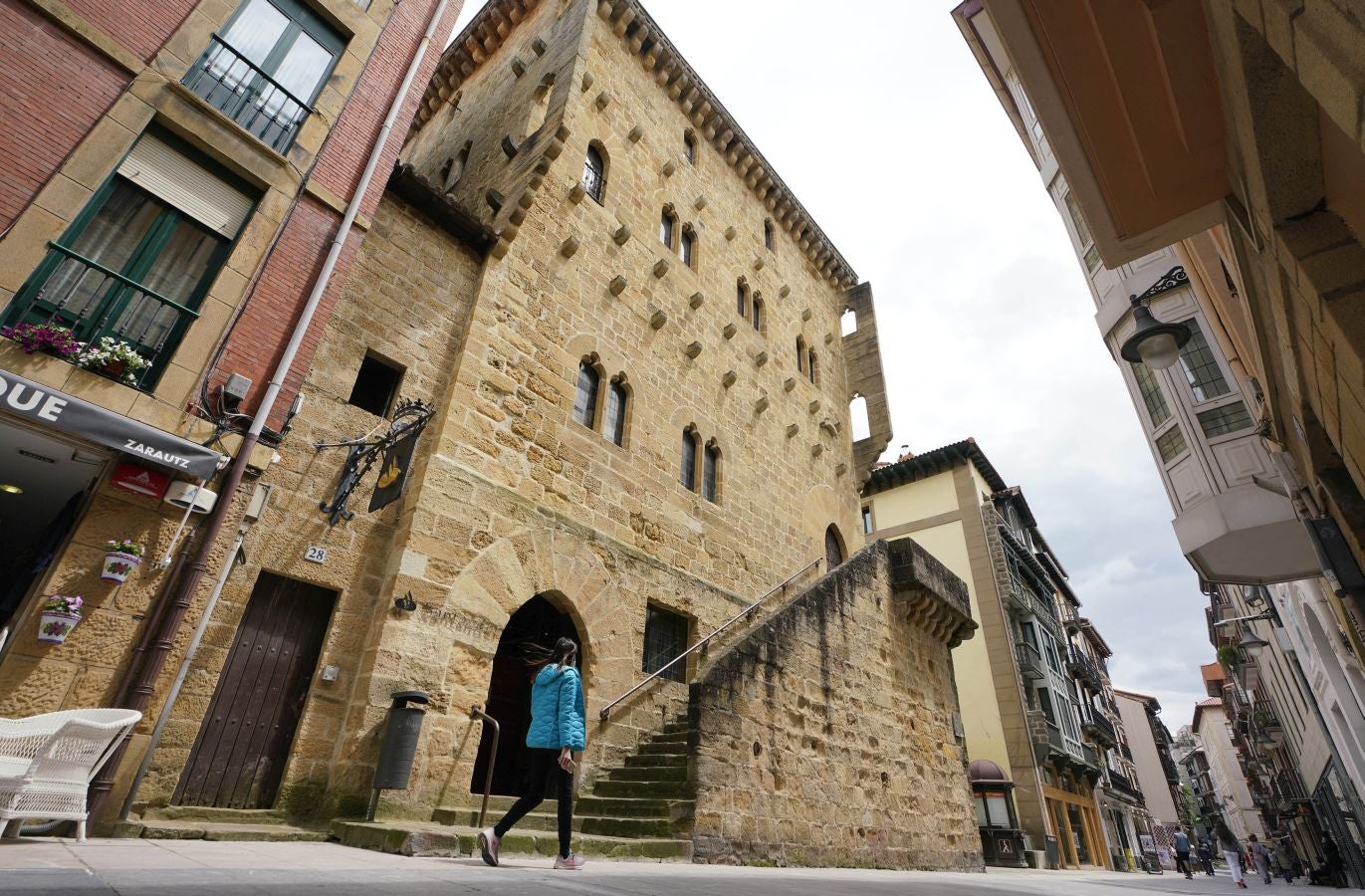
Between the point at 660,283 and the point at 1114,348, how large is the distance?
7776 mm

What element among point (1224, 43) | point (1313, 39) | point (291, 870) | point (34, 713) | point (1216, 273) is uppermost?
point (1216, 273)

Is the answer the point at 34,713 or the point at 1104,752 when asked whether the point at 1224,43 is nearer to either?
the point at 34,713

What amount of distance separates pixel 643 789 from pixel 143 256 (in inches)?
296

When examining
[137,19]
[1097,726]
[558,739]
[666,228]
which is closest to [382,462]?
[558,739]

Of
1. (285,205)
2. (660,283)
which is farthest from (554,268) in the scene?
(285,205)

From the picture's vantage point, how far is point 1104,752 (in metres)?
33.0

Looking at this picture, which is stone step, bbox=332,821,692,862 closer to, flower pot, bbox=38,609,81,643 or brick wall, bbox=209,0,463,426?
flower pot, bbox=38,609,81,643

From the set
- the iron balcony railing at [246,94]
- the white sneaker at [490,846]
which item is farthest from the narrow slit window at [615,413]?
the white sneaker at [490,846]

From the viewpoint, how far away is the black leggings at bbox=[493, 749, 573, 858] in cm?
449

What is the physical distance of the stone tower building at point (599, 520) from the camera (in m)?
6.57

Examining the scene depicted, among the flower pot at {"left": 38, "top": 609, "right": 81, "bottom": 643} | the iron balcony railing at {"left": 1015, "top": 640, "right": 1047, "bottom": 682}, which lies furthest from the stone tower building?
the iron balcony railing at {"left": 1015, "top": 640, "right": 1047, "bottom": 682}

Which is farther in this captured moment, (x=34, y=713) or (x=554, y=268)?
(x=554, y=268)

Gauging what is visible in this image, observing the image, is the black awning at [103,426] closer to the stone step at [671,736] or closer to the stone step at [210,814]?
the stone step at [210,814]

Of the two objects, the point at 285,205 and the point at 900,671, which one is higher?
the point at 285,205
